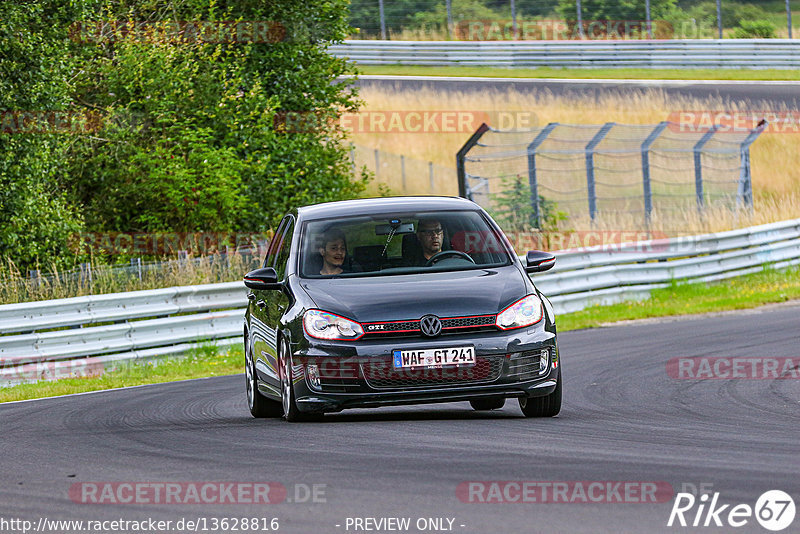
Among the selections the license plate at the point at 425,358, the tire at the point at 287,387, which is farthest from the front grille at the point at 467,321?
the tire at the point at 287,387

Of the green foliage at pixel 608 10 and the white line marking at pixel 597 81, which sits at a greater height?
the green foliage at pixel 608 10

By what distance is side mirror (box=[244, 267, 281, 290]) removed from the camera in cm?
990

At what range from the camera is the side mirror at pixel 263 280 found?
9898 millimetres

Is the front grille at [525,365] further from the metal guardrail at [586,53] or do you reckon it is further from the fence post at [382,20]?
the fence post at [382,20]

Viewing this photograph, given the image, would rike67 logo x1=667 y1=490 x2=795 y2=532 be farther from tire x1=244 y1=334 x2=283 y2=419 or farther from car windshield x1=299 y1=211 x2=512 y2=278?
tire x1=244 y1=334 x2=283 y2=419

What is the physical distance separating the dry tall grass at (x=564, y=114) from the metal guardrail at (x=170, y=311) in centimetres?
1251

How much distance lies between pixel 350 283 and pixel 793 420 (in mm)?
3025

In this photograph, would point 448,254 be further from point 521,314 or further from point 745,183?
point 745,183

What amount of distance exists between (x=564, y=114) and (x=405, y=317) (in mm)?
32325

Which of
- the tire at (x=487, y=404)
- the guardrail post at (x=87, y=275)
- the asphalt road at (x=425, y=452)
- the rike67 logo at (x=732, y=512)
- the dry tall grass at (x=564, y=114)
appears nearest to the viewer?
the rike67 logo at (x=732, y=512)

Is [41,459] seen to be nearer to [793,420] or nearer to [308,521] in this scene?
[308,521]

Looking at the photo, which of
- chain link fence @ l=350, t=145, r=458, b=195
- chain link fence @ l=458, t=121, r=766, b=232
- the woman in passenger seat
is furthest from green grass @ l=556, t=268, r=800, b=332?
chain link fence @ l=350, t=145, r=458, b=195

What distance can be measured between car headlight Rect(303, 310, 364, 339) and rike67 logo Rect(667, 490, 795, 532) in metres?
3.27

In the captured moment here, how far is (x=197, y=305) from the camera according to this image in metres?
17.2
